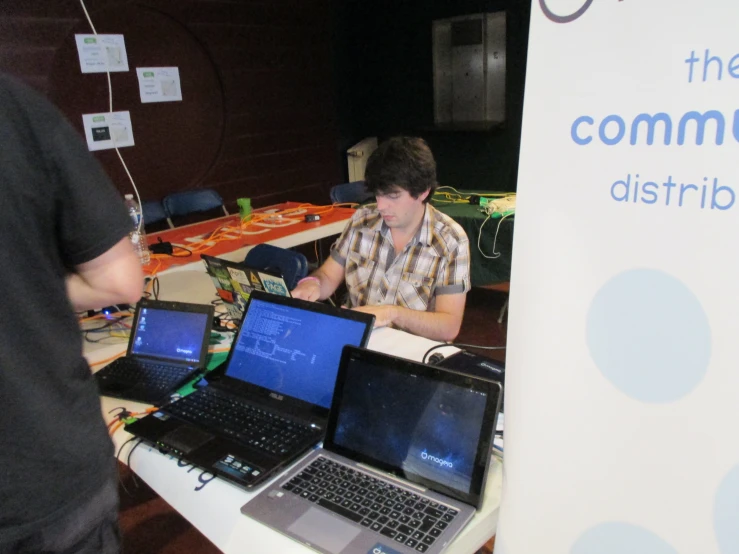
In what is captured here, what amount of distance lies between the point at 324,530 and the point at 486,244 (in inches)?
104

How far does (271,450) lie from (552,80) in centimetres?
80

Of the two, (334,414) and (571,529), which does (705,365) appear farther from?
(334,414)

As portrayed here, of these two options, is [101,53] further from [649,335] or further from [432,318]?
[649,335]

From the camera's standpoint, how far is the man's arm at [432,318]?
1772 millimetres

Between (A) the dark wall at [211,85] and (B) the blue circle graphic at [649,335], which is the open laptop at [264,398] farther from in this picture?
(A) the dark wall at [211,85]

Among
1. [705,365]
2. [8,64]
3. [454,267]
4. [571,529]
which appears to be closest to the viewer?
[705,365]

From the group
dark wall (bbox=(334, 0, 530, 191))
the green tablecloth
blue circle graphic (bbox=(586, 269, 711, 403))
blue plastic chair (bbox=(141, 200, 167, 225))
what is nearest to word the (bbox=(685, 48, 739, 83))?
blue circle graphic (bbox=(586, 269, 711, 403))

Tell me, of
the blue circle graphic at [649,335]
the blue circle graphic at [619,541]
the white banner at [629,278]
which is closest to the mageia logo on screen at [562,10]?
the white banner at [629,278]

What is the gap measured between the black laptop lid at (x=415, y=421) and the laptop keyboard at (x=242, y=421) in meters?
0.09

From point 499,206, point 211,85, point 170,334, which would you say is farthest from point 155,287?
point 211,85

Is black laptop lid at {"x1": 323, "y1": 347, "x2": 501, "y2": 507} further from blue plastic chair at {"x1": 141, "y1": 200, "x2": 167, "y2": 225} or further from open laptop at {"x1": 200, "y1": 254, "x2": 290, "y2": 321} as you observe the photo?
blue plastic chair at {"x1": 141, "y1": 200, "x2": 167, "y2": 225}

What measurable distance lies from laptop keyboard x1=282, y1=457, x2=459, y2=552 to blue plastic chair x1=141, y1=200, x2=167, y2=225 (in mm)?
2880

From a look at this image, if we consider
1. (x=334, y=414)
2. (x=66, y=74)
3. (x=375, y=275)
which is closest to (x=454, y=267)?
(x=375, y=275)

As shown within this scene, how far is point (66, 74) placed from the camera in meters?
3.40
